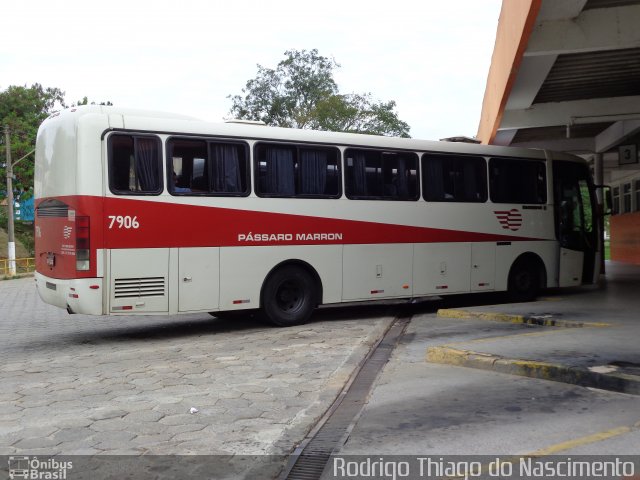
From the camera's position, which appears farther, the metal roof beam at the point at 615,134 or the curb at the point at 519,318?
the metal roof beam at the point at 615,134

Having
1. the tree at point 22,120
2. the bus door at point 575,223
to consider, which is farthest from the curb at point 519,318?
the tree at point 22,120

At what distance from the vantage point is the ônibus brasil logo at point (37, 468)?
425cm

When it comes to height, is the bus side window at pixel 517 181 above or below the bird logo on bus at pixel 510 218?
above

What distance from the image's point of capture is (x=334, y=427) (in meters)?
5.22

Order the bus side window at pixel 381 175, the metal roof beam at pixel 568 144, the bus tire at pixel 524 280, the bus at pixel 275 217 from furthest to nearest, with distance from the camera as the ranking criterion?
1. the metal roof beam at pixel 568 144
2. the bus tire at pixel 524 280
3. the bus side window at pixel 381 175
4. the bus at pixel 275 217

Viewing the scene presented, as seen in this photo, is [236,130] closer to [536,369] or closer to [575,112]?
[536,369]

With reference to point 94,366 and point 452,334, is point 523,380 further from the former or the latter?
point 94,366

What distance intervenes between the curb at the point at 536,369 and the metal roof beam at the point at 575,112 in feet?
42.1

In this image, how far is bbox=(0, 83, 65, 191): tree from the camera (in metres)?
40.5

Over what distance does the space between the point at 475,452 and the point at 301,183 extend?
6.82 metres

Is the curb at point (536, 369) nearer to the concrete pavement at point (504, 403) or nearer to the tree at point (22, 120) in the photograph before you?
the concrete pavement at point (504, 403)

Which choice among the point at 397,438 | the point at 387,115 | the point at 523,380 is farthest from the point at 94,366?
the point at 387,115

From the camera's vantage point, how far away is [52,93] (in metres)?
44.8

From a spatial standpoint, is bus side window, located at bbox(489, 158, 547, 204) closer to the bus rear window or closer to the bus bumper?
the bus rear window
